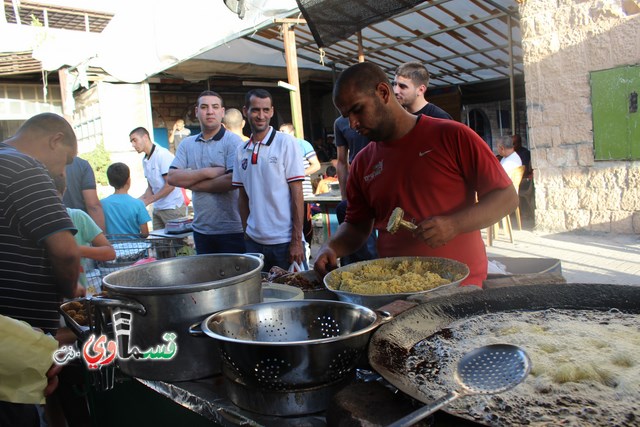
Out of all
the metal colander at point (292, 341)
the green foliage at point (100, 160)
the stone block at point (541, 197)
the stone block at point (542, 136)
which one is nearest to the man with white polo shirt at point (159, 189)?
the metal colander at point (292, 341)

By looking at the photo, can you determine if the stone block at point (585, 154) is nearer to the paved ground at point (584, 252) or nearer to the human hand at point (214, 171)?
the paved ground at point (584, 252)

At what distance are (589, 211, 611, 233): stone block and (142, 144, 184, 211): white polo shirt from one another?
222 inches

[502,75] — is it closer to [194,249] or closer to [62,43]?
[62,43]

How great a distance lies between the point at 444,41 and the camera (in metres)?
10.7

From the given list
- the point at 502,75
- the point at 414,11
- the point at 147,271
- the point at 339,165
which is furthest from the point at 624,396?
the point at 502,75

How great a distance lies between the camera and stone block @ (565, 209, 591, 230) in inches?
293

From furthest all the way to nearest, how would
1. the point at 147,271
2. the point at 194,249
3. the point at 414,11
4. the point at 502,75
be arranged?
the point at 502,75 < the point at 414,11 < the point at 194,249 < the point at 147,271

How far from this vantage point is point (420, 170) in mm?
2330

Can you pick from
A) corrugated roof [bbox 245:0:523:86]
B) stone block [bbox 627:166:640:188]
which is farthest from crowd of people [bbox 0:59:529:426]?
corrugated roof [bbox 245:0:523:86]

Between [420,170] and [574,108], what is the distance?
588 centimetres

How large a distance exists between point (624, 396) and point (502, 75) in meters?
13.3

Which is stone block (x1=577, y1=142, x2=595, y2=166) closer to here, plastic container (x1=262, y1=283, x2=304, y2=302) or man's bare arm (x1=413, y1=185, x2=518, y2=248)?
man's bare arm (x1=413, y1=185, x2=518, y2=248)

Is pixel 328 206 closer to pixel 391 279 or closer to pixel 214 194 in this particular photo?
pixel 214 194

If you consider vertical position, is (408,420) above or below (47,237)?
below
